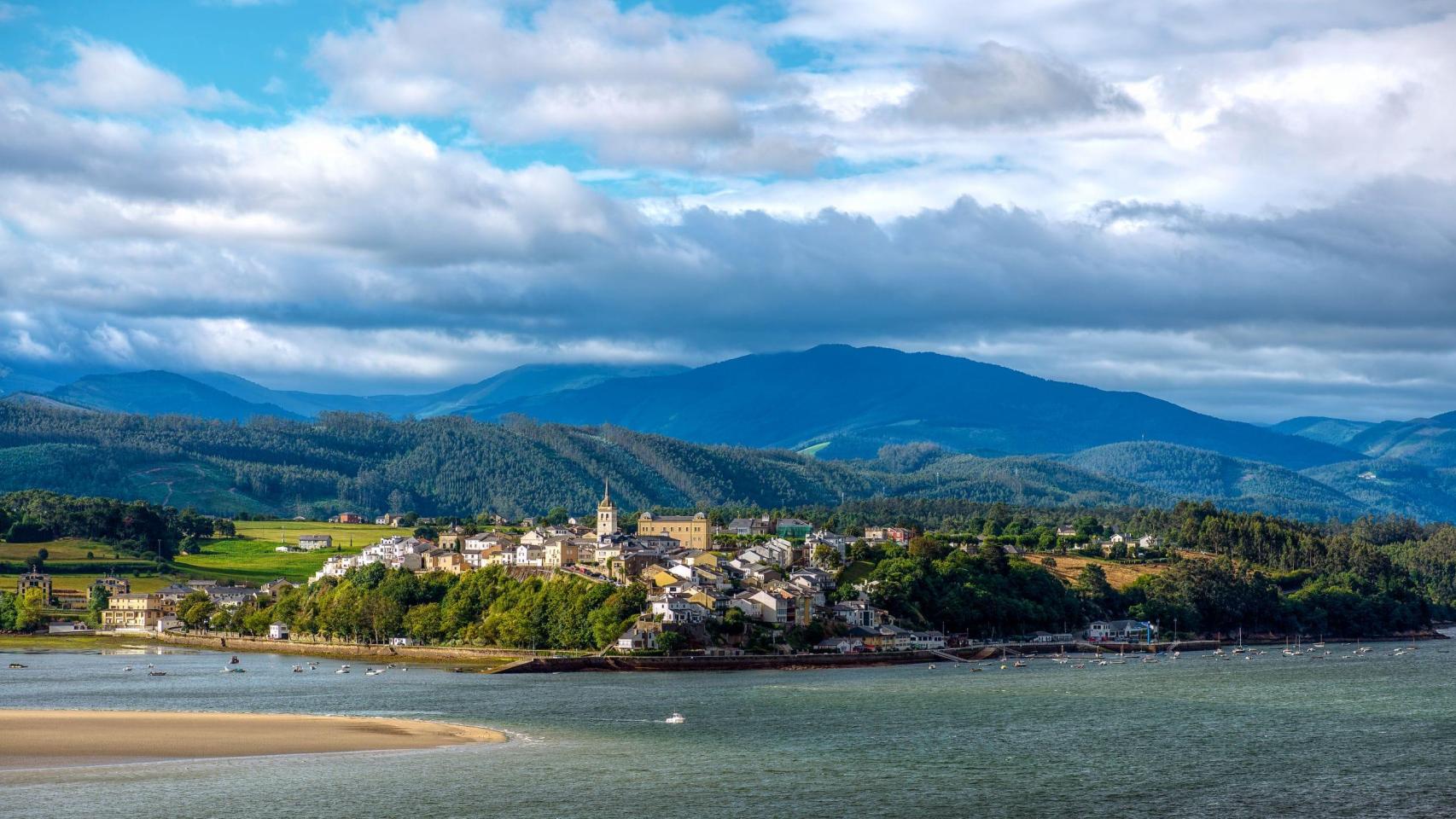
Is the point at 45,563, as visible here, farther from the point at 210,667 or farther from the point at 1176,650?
the point at 1176,650

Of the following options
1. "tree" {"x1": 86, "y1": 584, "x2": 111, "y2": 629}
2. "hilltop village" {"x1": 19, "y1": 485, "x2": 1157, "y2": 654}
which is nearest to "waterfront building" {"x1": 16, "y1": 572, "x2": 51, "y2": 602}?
"hilltop village" {"x1": 19, "y1": 485, "x2": 1157, "y2": 654}

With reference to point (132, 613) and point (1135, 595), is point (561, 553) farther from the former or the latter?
point (1135, 595)

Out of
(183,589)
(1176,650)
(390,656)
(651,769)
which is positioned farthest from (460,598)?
(651,769)

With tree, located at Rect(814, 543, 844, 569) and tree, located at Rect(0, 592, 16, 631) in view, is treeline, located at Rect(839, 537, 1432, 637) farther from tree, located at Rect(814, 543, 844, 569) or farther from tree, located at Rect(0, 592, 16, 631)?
tree, located at Rect(0, 592, 16, 631)

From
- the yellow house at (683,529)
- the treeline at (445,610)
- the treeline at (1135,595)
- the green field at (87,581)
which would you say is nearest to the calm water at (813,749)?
the treeline at (445,610)

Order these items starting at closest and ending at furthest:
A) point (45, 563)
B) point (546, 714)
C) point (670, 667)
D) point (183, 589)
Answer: point (546, 714)
point (670, 667)
point (183, 589)
point (45, 563)

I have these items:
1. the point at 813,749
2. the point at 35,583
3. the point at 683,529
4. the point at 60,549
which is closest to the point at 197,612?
the point at 35,583
